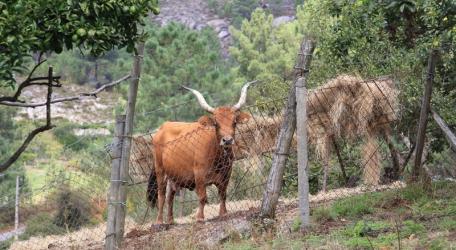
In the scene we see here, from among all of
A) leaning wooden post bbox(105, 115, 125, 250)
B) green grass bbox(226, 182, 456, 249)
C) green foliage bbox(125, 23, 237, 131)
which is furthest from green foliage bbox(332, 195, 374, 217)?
green foliage bbox(125, 23, 237, 131)

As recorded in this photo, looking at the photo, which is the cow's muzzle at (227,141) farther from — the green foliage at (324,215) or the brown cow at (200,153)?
the green foliage at (324,215)

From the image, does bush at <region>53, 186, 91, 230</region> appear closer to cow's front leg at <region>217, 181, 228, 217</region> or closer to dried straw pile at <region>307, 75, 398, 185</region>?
cow's front leg at <region>217, 181, 228, 217</region>

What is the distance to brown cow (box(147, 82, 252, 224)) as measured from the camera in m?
10.5

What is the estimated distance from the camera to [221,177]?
10.9 metres

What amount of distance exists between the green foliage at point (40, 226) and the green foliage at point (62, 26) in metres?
13.1

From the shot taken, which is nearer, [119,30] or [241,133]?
[119,30]

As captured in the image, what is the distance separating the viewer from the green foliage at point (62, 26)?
15.5 feet

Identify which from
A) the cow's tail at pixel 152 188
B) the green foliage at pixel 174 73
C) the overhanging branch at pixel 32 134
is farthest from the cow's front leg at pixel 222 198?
the green foliage at pixel 174 73

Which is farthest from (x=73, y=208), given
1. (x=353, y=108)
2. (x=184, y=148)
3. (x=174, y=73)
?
(x=174, y=73)

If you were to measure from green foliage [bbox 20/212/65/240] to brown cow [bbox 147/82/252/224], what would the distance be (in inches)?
270

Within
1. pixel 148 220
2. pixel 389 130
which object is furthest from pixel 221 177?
pixel 148 220

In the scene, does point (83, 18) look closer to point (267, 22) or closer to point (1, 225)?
point (1, 225)

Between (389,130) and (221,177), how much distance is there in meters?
2.77

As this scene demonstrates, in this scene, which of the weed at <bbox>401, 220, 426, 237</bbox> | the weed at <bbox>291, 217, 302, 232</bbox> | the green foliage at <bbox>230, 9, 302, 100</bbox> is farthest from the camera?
the green foliage at <bbox>230, 9, 302, 100</bbox>
